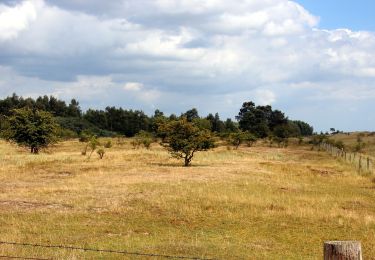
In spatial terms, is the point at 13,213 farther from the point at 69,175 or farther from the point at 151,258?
the point at 69,175

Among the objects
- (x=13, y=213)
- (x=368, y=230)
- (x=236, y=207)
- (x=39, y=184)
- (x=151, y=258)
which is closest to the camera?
(x=151, y=258)

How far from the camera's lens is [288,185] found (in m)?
28.7

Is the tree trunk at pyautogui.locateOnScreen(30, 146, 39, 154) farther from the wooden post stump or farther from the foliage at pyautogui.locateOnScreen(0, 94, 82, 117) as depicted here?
the foliage at pyautogui.locateOnScreen(0, 94, 82, 117)

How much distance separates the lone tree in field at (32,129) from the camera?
59812 mm

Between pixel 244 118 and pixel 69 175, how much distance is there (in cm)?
10722

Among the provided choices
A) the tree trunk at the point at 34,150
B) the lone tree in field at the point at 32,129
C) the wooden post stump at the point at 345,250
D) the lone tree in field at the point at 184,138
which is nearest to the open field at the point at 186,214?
the wooden post stump at the point at 345,250

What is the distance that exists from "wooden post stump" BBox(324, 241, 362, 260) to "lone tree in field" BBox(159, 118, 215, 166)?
3667 cm

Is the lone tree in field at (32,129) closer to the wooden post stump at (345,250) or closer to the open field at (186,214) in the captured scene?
the open field at (186,214)

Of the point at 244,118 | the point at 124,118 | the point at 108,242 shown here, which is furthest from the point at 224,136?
the point at 108,242

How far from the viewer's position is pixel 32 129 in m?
59.0

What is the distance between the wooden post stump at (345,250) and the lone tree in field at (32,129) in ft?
188

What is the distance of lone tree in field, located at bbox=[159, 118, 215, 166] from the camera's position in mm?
42719

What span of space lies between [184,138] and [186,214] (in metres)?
24.4

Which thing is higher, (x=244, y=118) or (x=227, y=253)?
(x=244, y=118)
